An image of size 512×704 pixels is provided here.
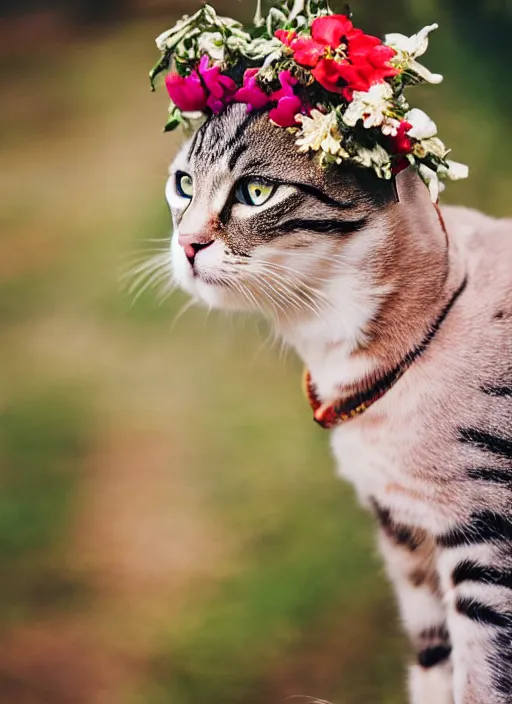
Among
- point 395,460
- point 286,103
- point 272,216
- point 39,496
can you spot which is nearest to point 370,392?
point 395,460

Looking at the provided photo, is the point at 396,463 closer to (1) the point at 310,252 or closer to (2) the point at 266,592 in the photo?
(1) the point at 310,252

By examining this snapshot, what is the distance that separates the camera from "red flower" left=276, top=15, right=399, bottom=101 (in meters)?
0.74

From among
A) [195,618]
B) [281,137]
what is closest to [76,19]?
[281,137]

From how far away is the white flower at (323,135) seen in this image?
753mm

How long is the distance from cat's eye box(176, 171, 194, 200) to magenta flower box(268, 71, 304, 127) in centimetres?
14

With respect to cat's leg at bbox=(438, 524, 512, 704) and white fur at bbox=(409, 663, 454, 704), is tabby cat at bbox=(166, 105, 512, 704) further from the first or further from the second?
white fur at bbox=(409, 663, 454, 704)

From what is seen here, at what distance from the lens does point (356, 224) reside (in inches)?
32.2

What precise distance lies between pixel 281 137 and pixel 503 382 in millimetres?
361

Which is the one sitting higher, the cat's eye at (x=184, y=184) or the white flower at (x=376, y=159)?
the white flower at (x=376, y=159)

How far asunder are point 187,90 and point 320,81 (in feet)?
0.51

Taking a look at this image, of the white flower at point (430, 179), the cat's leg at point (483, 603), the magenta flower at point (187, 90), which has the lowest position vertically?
the cat's leg at point (483, 603)

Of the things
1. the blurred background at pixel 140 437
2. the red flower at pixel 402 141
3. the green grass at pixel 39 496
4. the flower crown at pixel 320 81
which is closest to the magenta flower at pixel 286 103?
the flower crown at pixel 320 81

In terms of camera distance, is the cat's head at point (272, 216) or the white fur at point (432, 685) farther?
the white fur at point (432, 685)

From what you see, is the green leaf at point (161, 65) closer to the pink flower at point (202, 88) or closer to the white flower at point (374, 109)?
the pink flower at point (202, 88)
